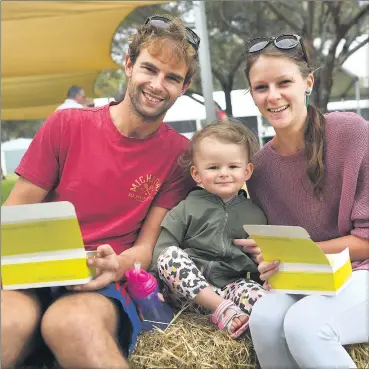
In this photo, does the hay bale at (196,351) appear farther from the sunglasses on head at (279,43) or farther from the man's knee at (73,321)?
the sunglasses on head at (279,43)

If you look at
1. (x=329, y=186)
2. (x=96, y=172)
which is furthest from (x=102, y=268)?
(x=329, y=186)

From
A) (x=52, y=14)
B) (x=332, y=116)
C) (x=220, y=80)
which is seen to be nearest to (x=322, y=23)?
(x=220, y=80)

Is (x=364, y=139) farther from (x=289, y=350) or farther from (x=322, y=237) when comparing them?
(x=289, y=350)

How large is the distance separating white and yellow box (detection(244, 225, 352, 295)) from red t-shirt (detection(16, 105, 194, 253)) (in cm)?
47

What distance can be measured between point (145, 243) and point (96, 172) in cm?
27

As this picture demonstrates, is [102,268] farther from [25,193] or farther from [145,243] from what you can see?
→ [25,193]

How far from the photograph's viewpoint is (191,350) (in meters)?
1.42

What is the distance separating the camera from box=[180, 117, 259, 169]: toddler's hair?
1.71m

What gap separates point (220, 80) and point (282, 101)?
1165 cm

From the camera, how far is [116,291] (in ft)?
4.85

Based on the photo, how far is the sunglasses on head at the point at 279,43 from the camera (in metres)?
1.64

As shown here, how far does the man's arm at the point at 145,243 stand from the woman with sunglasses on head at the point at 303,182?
270 mm

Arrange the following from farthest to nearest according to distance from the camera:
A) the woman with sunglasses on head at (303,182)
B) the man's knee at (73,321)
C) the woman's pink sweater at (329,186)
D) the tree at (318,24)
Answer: the tree at (318,24)
the woman's pink sweater at (329,186)
the woman with sunglasses on head at (303,182)
the man's knee at (73,321)

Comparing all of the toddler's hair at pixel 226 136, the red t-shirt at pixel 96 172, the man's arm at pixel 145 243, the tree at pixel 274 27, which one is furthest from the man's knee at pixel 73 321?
the tree at pixel 274 27
